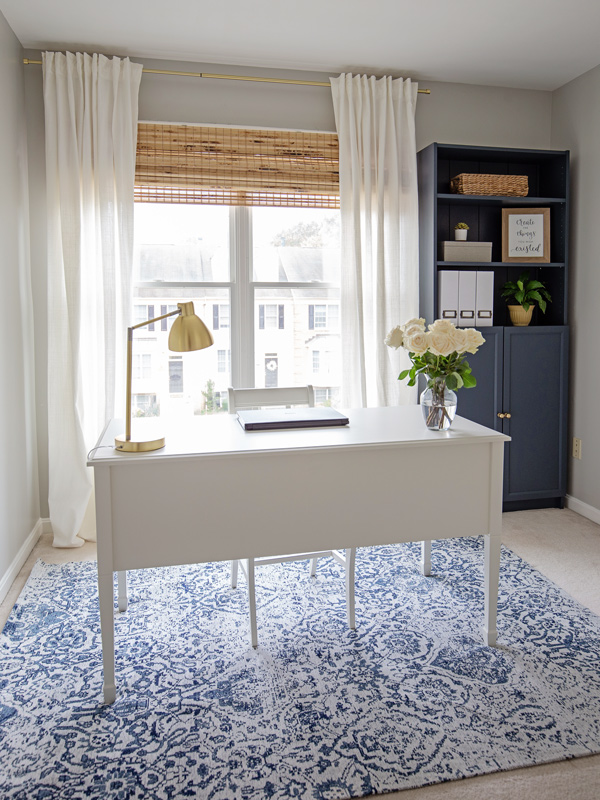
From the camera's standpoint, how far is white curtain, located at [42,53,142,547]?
3.25 meters

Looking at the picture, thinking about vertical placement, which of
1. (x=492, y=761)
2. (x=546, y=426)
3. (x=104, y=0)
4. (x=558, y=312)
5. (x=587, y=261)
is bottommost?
(x=492, y=761)

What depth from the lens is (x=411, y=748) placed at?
5.81 feet

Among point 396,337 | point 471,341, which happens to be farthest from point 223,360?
point 471,341

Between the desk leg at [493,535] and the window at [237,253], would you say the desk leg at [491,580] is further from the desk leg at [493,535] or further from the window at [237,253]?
the window at [237,253]

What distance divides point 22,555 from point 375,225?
2.59 metres

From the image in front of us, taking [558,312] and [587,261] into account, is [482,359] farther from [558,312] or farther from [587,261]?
[587,261]

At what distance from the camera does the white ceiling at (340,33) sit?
2.84 meters

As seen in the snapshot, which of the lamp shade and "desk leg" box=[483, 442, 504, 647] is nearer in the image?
the lamp shade

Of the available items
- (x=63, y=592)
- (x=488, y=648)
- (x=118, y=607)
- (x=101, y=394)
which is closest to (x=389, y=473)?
(x=488, y=648)

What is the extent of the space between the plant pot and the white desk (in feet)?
5.49

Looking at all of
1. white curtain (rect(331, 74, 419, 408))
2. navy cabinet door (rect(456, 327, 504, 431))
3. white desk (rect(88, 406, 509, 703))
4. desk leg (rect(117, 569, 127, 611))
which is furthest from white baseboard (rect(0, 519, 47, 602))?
navy cabinet door (rect(456, 327, 504, 431))

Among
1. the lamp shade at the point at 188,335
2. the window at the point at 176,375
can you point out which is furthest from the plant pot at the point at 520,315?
the lamp shade at the point at 188,335

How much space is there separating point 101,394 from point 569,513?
9.28ft

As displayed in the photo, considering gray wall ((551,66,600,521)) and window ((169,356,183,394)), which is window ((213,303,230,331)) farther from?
gray wall ((551,66,600,521))
